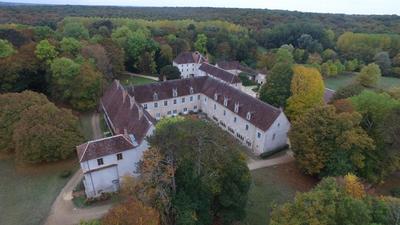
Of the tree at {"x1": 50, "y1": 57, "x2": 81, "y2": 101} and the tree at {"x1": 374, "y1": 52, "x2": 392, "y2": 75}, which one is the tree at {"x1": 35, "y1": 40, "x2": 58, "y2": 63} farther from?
the tree at {"x1": 374, "y1": 52, "x2": 392, "y2": 75}

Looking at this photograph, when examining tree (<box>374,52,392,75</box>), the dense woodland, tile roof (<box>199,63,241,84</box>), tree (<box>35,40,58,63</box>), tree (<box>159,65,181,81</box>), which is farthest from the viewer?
tree (<box>374,52,392,75</box>)

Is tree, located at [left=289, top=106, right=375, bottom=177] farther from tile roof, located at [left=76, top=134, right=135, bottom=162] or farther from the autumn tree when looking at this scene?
the autumn tree

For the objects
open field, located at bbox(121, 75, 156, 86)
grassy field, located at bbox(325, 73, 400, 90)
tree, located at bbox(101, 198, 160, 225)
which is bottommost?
grassy field, located at bbox(325, 73, 400, 90)

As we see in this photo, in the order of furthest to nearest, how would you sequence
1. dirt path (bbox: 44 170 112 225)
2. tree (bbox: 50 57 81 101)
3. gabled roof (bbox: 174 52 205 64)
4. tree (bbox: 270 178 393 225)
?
1. gabled roof (bbox: 174 52 205 64)
2. tree (bbox: 50 57 81 101)
3. dirt path (bbox: 44 170 112 225)
4. tree (bbox: 270 178 393 225)

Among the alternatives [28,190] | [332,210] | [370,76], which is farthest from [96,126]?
[370,76]

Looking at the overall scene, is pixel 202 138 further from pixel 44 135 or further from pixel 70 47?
pixel 70 47

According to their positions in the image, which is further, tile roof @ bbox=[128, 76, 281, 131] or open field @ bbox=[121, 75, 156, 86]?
open field @ bbox=[121, 75, 156, 86]

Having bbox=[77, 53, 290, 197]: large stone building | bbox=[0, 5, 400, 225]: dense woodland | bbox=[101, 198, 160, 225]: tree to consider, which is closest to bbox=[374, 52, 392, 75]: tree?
bbox=[0, 5, 400, 225]: dense woodland

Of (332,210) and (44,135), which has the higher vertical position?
(332,210)

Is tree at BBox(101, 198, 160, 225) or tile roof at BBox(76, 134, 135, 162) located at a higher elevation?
tree at BBox(101, 198, 160, 225)
